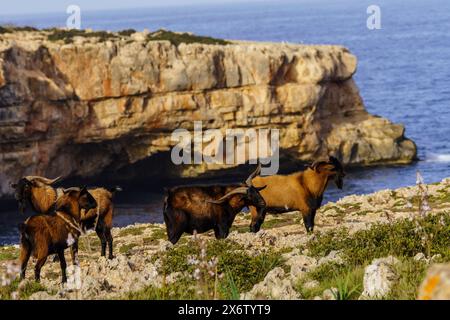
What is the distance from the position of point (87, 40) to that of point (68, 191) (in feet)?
127

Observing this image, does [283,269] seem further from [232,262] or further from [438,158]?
[438,158]

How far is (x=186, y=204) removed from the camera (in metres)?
21.4

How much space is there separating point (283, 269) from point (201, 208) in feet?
17.1

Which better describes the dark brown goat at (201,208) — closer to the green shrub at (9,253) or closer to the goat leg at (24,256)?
the goat leg at (24,256)

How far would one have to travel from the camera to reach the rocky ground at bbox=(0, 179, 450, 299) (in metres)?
12.1

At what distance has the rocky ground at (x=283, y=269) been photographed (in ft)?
39.8

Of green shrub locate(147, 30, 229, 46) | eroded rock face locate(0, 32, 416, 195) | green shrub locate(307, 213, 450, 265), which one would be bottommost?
eroded rock face locate(0, 32, 416, 195)

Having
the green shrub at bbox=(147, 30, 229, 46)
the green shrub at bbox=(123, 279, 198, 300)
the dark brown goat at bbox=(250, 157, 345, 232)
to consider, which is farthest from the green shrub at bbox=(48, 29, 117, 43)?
the green shrub at bbox=(123, 279, 198, 300)

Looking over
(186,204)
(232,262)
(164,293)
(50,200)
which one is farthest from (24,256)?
(164,293)

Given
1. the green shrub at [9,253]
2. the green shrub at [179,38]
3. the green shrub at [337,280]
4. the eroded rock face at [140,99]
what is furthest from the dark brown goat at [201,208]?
the green shrub at [179,38]

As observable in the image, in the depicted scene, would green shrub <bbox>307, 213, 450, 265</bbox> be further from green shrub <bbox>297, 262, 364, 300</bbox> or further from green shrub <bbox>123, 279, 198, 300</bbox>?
green shrub <bbox>123, 279, 198, 300</bbox>

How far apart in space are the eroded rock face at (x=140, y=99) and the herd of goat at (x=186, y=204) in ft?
89.9
